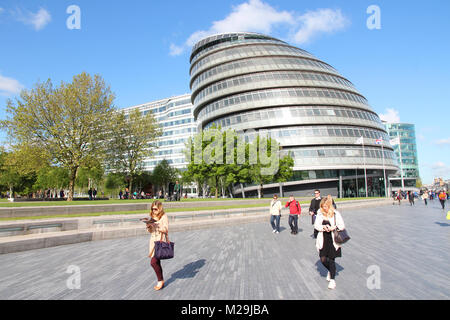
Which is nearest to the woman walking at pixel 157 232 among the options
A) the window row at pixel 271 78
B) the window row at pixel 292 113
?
the window row at pixel 292 113

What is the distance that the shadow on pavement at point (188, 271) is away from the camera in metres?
5.93

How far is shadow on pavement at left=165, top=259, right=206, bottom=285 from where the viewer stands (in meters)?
5.93

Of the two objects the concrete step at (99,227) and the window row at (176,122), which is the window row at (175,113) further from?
the concrete step at (99,227)

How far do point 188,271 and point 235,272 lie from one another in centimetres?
120

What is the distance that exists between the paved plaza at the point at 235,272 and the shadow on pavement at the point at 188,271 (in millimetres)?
24

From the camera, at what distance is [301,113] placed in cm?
5169

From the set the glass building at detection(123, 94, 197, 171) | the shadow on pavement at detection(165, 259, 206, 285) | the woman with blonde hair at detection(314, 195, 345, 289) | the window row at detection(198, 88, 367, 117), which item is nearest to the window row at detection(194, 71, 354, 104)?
the window row at detection(198, 88, 367, 117)

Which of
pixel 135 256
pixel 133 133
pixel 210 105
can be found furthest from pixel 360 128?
pixel 135 256

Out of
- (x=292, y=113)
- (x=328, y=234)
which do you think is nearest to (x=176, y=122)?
(x=292, y=113)

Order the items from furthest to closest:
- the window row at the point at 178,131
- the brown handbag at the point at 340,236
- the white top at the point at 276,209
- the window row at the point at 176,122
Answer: the window row at the point at 176,122, the window row at the point at 178,131, the white top at the point at 276,209, the brown handbag at the point at 340,236

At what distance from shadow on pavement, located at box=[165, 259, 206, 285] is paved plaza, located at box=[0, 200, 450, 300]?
24 mm
